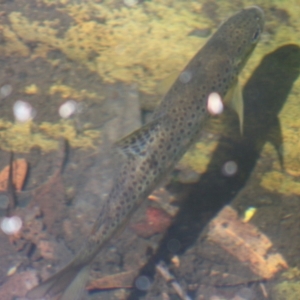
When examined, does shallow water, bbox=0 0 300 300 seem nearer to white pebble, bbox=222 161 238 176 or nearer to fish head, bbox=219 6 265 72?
white pebble, bbox=222 161 238 176

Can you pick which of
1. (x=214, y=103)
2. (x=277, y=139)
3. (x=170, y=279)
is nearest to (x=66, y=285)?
(x=170, y=279)

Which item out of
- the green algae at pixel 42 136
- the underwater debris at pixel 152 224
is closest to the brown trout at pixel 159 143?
the underwater debris at pixel 152 224

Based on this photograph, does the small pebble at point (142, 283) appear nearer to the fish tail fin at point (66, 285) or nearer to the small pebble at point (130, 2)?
the fish tail fin at point (66, 285)

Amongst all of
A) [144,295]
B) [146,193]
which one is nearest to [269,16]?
[146,193]

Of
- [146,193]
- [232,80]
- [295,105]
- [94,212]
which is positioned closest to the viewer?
[146,193]

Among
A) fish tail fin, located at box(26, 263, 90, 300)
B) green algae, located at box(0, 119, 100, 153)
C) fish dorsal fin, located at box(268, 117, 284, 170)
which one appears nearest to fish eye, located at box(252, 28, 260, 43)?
fish dorsal fin, located at box(268, 117, 284, 170)

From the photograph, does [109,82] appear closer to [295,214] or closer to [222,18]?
[222,18]
